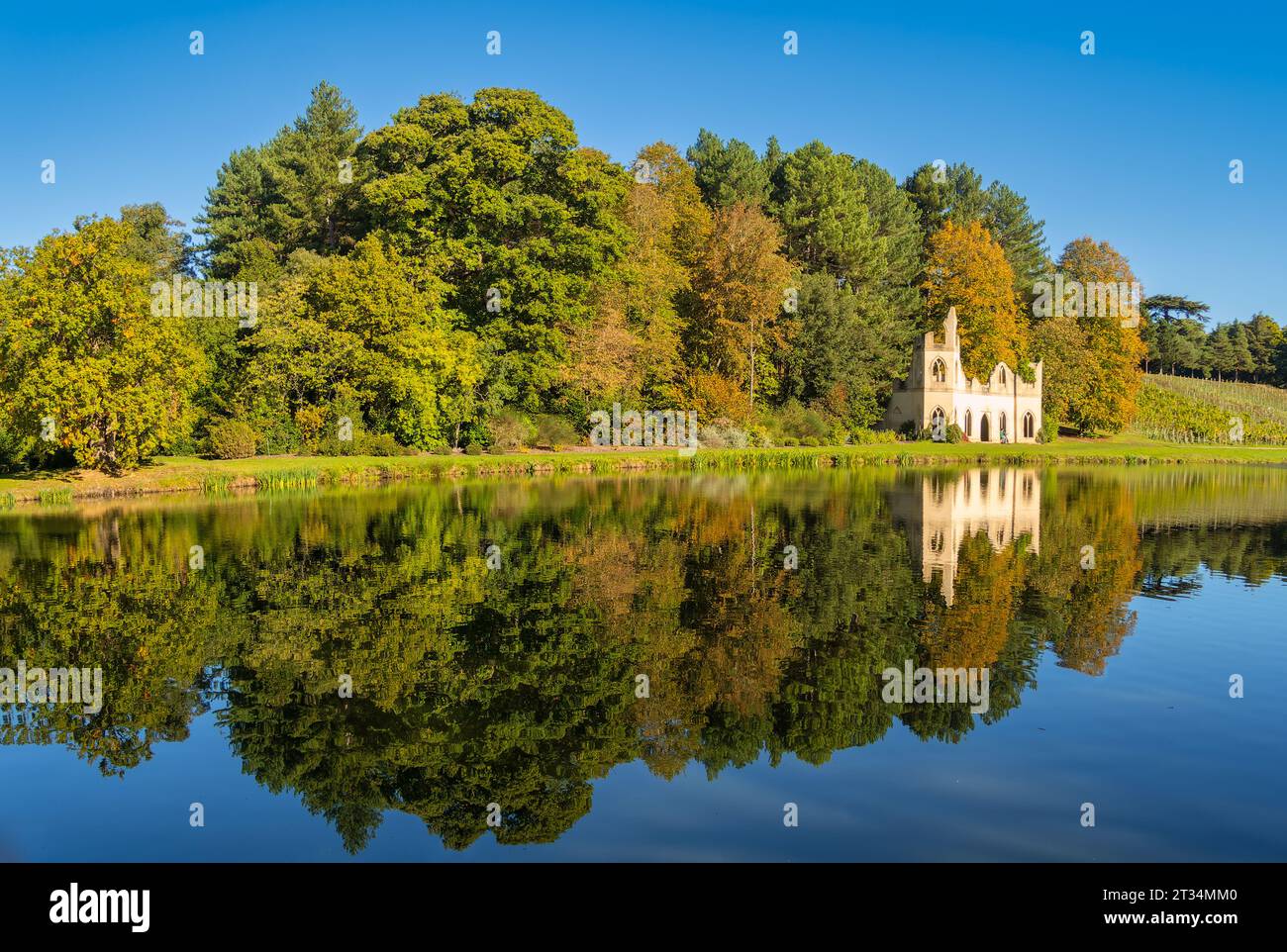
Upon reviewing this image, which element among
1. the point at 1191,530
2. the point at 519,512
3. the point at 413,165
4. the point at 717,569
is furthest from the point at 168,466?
the point at 1191,530

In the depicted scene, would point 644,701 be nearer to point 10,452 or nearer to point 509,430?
point 10,452

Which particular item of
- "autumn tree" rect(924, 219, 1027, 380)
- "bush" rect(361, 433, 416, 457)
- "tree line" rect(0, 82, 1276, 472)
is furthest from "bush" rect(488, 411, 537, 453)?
"autumn tree" rect(924, 219, 1027, 380)

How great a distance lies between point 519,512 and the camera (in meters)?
32.2

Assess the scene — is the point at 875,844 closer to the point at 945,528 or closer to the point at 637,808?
the point at 637,808

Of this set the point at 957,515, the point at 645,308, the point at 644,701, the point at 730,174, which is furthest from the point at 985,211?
the point at 644,701

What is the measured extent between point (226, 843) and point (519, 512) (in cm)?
2378

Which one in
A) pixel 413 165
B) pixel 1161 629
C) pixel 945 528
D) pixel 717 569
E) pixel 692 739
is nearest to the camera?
pixel 692 739

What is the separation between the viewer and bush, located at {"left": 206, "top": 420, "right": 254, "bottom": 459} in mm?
46812

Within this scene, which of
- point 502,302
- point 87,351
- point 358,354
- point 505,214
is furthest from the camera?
point 502,302

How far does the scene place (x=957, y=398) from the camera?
78938 mm

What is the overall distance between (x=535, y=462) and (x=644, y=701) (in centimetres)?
4120

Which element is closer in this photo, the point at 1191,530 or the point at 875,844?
the point at 875,844
